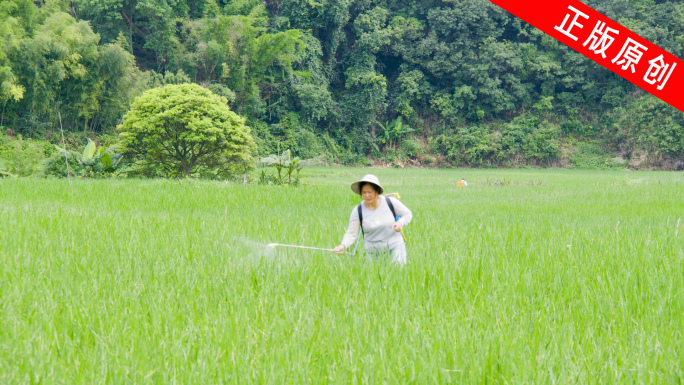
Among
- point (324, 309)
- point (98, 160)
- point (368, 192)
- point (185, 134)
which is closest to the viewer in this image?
point (324, 309)

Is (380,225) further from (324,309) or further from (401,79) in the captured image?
(401,79)

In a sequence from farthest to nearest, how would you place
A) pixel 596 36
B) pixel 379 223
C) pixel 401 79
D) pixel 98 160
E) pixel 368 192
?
1. pixel 401 79
2. pixel 98 160
3. pixel 596 36
4. pixel 379 223
5. pixel 368 192

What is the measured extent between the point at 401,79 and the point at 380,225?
114 ft

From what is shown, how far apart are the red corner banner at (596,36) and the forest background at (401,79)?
→ 80.1 ft

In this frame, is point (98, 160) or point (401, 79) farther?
point (401, 79)

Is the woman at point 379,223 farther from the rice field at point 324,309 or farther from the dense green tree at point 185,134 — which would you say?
the dense green tree at point 185,134

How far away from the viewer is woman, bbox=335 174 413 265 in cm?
374

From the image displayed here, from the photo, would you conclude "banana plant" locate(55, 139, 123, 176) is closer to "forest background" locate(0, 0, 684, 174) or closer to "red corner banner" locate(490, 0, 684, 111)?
"red corner banner" locate(490, 0, 684, 111)

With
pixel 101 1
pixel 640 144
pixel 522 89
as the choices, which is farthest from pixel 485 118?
pixel 101 1

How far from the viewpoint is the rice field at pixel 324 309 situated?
6.10ft

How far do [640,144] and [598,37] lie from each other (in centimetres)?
3199

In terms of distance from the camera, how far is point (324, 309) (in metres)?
2.52

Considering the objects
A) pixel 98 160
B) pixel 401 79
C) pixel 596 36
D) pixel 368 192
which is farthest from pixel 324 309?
pixel 401 79

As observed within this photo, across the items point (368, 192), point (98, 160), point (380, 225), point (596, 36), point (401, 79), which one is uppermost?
point (401, 79)
